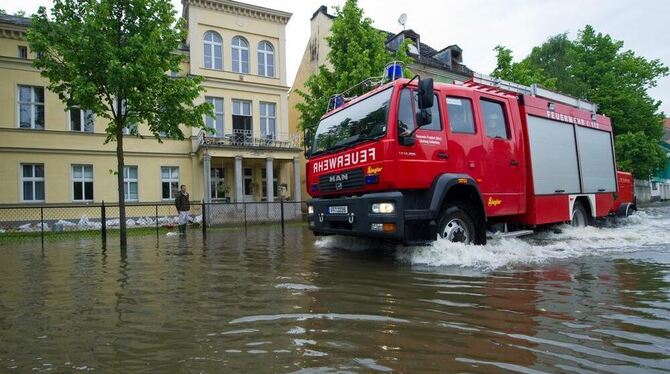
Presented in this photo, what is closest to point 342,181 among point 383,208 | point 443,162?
point 383,208

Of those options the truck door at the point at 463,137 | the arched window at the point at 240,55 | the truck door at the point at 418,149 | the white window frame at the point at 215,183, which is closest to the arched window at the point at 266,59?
the arched window at the point at 240,55

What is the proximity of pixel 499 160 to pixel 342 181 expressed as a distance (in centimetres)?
259

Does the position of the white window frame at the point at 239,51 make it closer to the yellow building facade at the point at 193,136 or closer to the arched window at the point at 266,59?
the yellow building facade at the point at 193,136

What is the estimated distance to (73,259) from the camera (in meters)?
8.31

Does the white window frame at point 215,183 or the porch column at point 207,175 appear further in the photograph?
the white window frame at point 215,183

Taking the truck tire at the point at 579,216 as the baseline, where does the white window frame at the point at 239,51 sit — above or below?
above

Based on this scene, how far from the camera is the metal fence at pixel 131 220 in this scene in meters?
14.9

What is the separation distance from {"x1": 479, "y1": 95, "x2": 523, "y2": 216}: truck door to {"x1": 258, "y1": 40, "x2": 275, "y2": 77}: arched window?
21.8 m

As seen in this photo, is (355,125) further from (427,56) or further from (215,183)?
(427,56)

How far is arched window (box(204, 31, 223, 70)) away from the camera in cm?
2550

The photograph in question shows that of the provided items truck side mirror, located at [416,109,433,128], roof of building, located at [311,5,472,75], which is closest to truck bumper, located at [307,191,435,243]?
truck side mirror, located at [416,109,433,128]

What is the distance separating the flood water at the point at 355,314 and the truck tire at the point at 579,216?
2173mm

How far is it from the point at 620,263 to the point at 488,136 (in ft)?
8.42

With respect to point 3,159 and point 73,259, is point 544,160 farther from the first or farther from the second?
point 3,159
